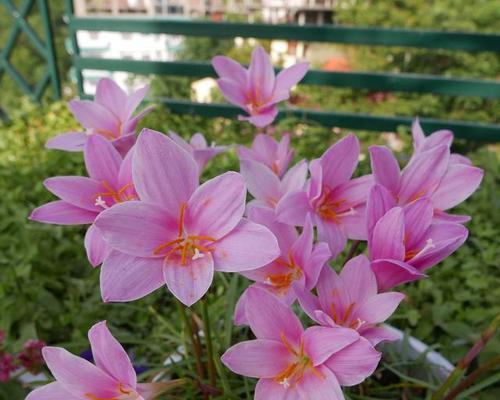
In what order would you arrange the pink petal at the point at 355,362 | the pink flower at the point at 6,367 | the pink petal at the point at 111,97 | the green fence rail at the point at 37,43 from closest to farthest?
the pink petal at the point at 355,362 → the pink petal at the point at 111,97 → the pink flower at the point at 6,367 → the green fence rail at the point at 37,43

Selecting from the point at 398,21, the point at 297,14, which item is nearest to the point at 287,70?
the point at 398,21

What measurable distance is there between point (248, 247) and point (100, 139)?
196mm

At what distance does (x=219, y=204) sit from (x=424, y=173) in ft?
0.73

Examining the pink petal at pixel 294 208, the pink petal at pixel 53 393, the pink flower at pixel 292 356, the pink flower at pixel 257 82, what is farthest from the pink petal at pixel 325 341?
the pink flower at pixel 257 82

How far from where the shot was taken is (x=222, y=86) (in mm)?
674

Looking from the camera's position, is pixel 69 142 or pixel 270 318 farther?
pixel 69 142

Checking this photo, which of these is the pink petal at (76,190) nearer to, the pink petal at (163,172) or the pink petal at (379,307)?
the pink petal at (163,172)

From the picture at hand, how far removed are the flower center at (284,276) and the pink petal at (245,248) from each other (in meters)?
0.07

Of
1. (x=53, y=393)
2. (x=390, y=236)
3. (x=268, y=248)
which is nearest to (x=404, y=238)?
(x=390, y=236)

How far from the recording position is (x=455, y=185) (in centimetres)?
51

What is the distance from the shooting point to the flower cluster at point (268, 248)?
1.36ft

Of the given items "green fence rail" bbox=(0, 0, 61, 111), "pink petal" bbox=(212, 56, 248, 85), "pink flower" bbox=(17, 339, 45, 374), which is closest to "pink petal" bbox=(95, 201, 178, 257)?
Result: "pink petal" bbox=(212, 56, 248, 85)

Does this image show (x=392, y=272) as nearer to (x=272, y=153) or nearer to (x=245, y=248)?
(x=245, y=248)

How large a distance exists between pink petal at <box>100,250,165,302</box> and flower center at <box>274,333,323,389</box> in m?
0.13
